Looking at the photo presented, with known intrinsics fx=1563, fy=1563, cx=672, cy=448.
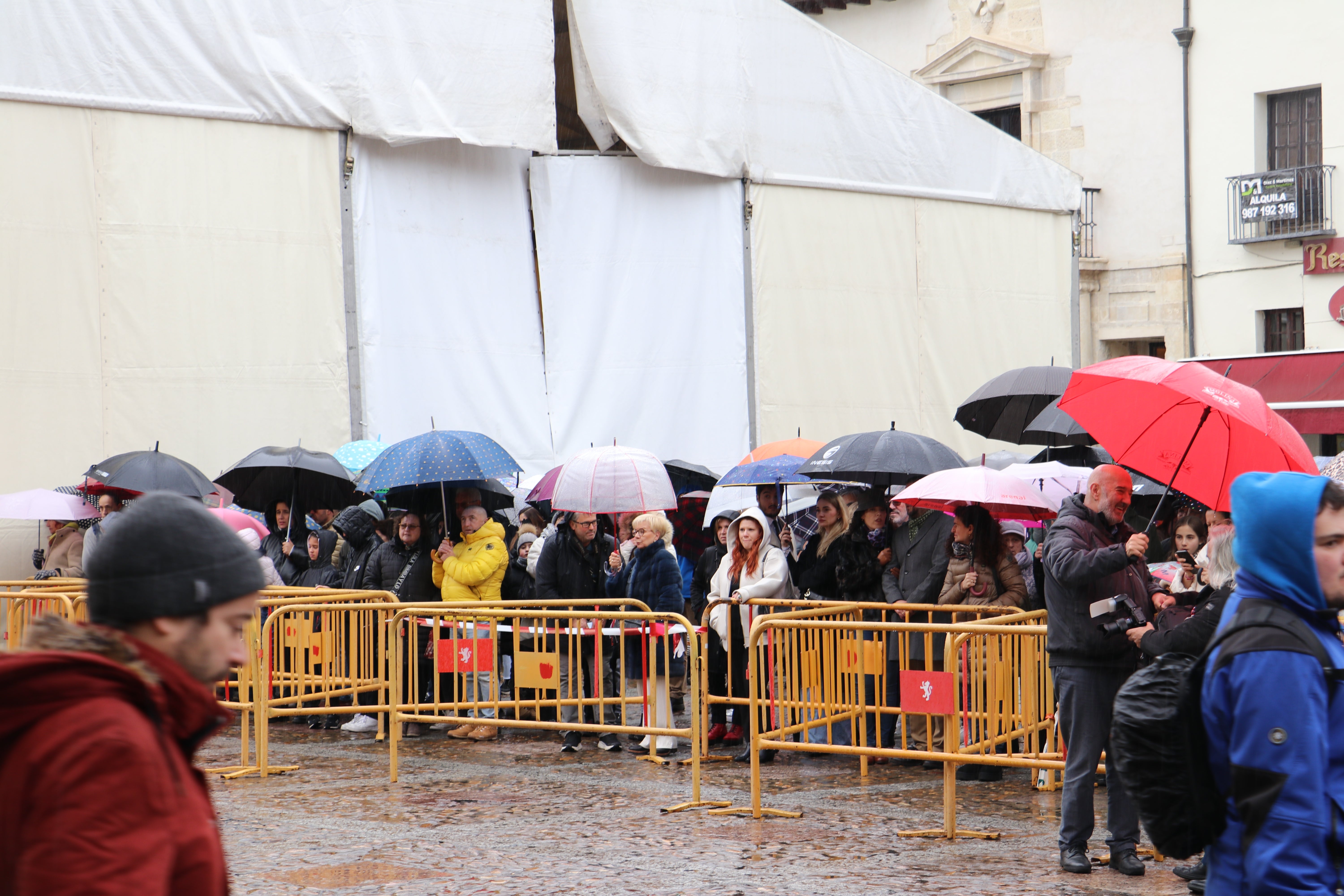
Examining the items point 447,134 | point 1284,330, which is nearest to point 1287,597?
point 447,134

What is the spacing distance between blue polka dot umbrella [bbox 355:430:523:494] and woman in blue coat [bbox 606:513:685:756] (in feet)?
4.19

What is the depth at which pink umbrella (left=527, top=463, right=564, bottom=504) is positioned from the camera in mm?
14023

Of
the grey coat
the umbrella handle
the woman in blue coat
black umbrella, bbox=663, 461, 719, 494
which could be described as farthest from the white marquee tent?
the umbrella handle

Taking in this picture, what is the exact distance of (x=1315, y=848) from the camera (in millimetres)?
3064

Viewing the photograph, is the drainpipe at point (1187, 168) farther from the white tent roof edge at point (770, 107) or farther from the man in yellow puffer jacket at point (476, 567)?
the man in yellow puffer jacket at point (476, 567)

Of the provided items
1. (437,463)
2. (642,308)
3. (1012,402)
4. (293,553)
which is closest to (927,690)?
(437,463)

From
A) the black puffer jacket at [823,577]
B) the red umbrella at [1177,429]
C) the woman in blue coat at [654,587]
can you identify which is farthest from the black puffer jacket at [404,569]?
the red umbrella at [1177,429]

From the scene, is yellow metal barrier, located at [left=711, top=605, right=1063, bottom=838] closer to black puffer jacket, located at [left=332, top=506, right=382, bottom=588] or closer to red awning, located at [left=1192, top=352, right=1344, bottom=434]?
black puffer jacket, located at [left=332, top=506, right=382, bottom=588]

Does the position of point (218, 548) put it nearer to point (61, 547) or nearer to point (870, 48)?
point (61, 547)

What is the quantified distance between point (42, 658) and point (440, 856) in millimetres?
5943

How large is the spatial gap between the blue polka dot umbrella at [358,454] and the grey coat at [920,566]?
567cm

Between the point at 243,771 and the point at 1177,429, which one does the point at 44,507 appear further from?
the point at 1177,429

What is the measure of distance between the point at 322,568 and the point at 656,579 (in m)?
3.53

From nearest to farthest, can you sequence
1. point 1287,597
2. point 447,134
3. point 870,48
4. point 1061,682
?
point 1287,597 < point 1061,682 < point 447,134 < point 870,48
